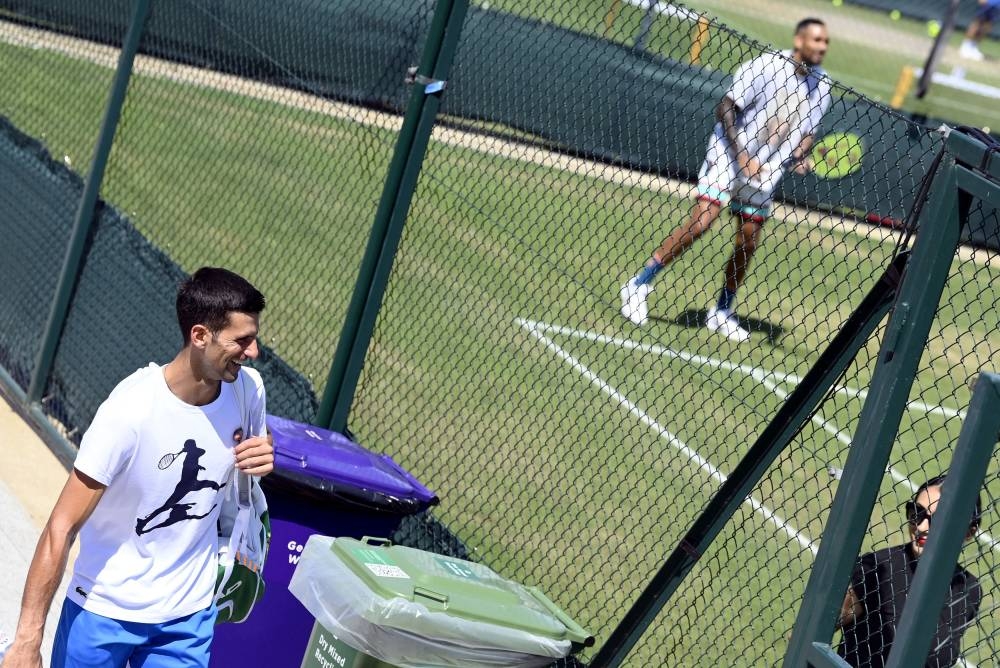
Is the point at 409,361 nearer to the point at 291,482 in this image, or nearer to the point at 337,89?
the point at 337,89

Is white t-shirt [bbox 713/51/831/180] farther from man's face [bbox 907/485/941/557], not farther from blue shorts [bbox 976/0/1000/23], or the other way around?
blue shorts [bbox 976/0/1000/23]

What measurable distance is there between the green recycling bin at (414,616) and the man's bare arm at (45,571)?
845mm

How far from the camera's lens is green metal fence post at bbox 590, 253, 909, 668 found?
355cm

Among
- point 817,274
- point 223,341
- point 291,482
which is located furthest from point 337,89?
point 817,274

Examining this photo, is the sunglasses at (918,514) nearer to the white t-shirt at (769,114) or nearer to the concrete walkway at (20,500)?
the white t-shirt at (769,114)

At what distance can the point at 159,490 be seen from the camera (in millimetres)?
3955

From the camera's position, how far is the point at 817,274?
10773mm

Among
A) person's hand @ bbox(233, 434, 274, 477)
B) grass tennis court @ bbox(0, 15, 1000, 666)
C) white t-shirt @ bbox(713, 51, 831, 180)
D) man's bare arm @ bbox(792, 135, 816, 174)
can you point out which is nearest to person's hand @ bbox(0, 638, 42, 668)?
person's hand @ bbox(233, 434, 274, 477)

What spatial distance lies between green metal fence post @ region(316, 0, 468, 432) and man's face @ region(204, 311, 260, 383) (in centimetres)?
167

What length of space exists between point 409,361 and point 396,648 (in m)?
4.35

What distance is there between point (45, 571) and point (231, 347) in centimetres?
84

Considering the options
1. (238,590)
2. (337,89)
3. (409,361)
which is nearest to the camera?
(238,590)

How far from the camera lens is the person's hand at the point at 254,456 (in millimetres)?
4105

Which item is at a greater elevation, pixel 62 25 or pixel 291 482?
pixel 62 25
